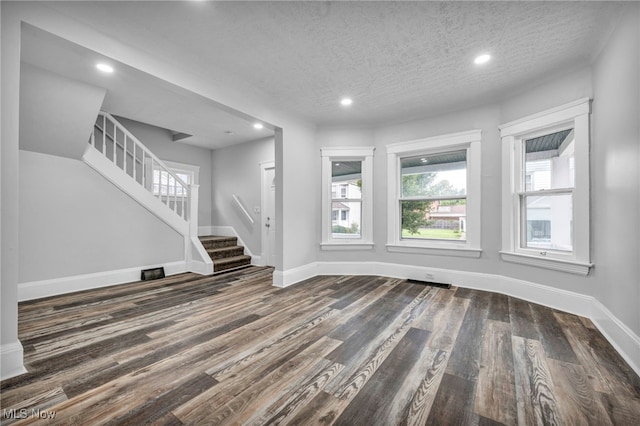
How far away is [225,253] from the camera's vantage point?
5.20 m

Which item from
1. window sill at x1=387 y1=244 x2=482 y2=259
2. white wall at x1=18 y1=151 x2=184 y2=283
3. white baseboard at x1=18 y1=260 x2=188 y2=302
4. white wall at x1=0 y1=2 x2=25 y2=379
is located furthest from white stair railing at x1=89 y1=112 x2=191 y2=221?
window sill at x1=387 y1=244 x2=482 y2=259

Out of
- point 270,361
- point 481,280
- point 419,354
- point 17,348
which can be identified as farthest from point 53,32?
point 481,280

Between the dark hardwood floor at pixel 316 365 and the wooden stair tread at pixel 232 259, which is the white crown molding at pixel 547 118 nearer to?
the dark hardwood floor at pixel 316 365

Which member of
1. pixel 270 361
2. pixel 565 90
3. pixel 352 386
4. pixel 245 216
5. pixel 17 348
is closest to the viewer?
pixel 352 386

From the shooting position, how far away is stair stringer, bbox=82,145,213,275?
3811 millimetres

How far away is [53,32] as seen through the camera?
188cm

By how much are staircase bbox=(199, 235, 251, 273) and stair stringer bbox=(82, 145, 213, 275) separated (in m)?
0.20

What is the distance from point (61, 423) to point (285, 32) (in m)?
2.84

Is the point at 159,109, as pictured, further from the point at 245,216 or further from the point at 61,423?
the point at 61,423

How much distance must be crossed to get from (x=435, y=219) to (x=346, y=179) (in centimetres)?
158

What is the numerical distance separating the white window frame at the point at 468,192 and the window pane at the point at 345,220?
1.90 ft

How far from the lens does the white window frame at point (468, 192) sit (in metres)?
3.64

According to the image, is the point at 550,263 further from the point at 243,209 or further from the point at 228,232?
the point at 228,232

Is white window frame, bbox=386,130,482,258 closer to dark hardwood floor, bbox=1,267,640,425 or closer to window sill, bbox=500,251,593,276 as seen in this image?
window sill, bbox=500,251,593,276
